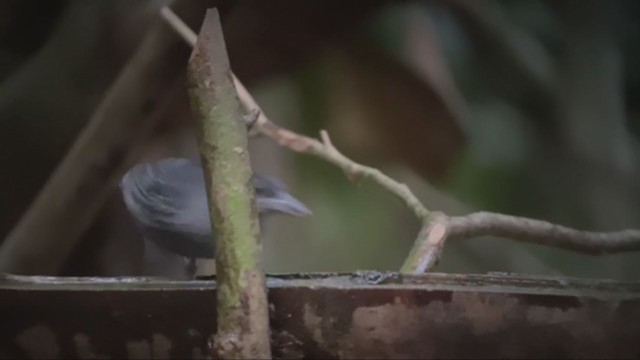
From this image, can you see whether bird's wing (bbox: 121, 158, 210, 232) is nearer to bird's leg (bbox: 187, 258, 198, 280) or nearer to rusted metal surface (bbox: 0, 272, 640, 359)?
bird's leg (bbox: 187, 258, 198, 280)

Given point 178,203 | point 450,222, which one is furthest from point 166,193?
point 450,222

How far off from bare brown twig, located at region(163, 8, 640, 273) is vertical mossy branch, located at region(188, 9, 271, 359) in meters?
0.24

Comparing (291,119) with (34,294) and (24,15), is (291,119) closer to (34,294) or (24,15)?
(24,15)

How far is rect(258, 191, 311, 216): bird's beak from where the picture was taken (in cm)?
50

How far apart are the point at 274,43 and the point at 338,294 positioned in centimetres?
31

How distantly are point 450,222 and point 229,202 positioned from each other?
27 cm

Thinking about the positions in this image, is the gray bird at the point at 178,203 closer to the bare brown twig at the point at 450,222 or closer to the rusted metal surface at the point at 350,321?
the bare brown twig at the point at 450,222

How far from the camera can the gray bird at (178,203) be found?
0.46 metres

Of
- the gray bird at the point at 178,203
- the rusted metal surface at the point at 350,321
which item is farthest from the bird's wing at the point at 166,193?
the rusted metal surface at the point at 350,321

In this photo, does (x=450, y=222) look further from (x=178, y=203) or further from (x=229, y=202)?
(x=229, y=202)

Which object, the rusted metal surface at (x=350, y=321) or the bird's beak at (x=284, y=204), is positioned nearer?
the rusted metal surface at (x=350, y=321)

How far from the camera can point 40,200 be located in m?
0.52

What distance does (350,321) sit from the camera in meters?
0.27

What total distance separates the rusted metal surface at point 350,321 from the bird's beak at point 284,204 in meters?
0.21
